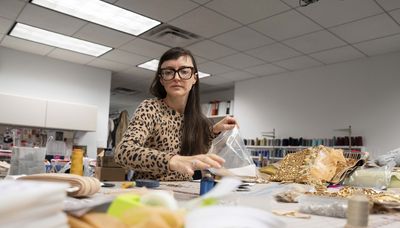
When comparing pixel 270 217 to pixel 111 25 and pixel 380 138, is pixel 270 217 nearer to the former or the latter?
pixel 111 25

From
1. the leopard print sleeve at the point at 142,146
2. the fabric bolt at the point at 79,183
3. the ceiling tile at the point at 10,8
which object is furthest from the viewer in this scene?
the ceiling tile at the point at 10,8

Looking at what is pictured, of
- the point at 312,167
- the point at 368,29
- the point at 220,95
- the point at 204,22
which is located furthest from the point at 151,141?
the point at 220,95

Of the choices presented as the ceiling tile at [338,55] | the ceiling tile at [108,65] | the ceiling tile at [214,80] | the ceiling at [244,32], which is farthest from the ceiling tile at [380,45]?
the ceiling tile at [108,65]

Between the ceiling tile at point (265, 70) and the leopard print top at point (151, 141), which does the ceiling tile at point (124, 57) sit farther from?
the leopard print top at point (151, 141)

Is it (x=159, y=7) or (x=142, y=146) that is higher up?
(x=159, y=7)

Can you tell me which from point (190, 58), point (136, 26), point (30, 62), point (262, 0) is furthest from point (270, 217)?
point (30, 62)

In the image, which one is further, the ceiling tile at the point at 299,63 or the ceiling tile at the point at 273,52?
the ceiling tile at the point at 299,63

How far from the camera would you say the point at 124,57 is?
524 centimetres

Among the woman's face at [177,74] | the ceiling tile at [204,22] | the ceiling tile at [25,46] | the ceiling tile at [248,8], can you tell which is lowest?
the woman's face at [177,74]

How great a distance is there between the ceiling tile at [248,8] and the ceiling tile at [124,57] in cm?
211

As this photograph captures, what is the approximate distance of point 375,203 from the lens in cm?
84

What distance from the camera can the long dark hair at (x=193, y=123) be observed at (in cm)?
163

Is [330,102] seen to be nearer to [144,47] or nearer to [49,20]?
[144,47]

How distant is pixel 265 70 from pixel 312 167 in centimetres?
432
